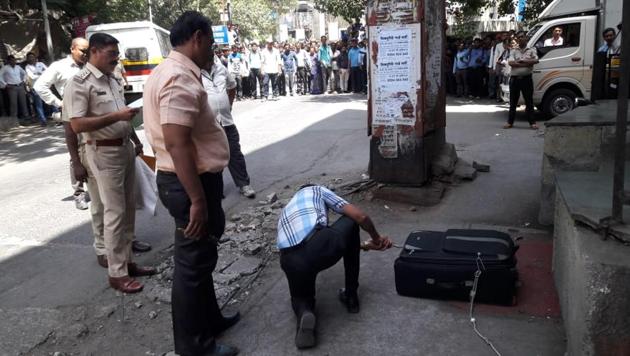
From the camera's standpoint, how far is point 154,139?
2.96 m

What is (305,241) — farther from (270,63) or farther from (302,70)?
(302,70)

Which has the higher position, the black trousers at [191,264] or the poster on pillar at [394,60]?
the poster on pillar at [394,60]

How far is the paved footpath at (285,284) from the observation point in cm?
333

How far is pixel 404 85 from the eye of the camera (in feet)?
18.3

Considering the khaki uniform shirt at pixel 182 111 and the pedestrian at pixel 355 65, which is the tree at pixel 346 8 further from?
the khaki uniform shirt at pixel 182 111

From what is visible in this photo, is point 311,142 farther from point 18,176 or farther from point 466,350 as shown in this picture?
point 466,350

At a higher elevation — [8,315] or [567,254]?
[567,254]

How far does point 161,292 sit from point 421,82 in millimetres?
3273

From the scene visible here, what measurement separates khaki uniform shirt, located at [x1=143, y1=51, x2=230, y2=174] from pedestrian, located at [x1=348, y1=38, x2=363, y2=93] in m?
15.2

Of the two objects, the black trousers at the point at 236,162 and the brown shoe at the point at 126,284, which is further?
the black trousers at the point at 236,162

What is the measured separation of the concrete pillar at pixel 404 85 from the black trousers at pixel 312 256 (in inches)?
95.9

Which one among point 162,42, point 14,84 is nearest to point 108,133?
point 14,84

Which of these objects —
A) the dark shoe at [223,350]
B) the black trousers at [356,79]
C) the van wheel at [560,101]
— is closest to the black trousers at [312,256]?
A: the dark shoe at [223,350]

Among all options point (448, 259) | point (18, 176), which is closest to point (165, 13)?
point (18, 176)
